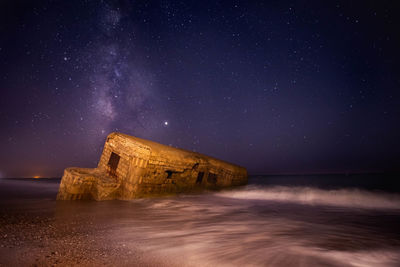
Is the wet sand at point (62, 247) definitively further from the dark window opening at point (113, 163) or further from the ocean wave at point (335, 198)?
the ocean wave at point (335, 198)

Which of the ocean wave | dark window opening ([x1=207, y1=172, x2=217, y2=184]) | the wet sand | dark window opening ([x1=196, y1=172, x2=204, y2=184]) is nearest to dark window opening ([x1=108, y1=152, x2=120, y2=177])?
dark window opening ([x1=196, y1=172, x2=204, y2=184])

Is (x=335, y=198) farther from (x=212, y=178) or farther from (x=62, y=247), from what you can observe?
(x=62, y=247)

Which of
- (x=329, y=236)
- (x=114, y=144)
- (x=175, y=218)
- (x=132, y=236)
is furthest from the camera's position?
(x=114, y=144)

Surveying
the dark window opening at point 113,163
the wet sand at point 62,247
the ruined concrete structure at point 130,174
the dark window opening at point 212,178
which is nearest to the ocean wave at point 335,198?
the dark window opening at point 212,178

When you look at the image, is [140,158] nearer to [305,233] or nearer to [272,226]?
[272,226]

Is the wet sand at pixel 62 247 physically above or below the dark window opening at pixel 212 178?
below

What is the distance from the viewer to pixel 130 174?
331 inches

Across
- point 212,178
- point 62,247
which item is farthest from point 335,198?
point 62,247

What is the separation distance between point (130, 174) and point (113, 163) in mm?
1716

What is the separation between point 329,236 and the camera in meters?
3.92

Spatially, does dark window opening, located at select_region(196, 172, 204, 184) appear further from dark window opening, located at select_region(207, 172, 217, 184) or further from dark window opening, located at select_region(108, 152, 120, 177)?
dark window opening, located at select_region(108, 152, 120, 177)

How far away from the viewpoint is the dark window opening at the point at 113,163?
9.34 meters

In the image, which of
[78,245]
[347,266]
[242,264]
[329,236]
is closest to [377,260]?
[347,266]

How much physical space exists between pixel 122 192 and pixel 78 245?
5.88 meters
